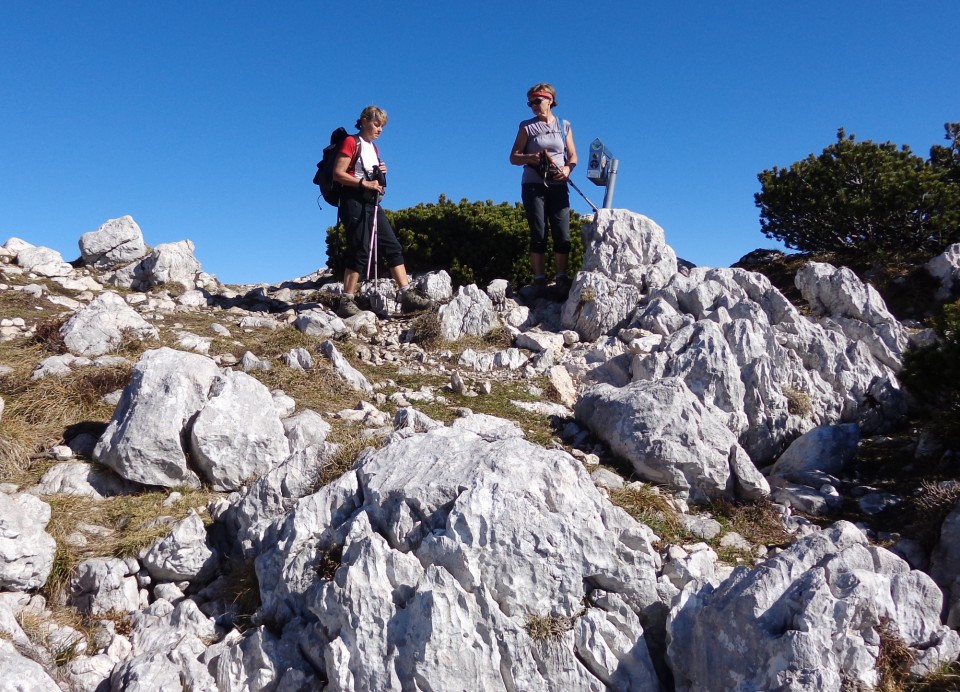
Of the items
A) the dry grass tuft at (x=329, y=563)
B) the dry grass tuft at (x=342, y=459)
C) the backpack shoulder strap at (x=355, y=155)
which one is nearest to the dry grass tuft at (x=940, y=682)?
the dry grass tuft at (x=329, y=563)

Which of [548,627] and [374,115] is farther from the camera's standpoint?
[374,115]

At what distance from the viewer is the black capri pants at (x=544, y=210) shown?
13336 mm

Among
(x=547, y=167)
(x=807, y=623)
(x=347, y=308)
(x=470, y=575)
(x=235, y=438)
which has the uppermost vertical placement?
(x=547, y=167)

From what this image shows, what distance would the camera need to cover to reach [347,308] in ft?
43.7

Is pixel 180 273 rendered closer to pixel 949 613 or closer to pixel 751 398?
pixel 751 398

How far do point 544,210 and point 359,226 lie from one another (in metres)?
3.47

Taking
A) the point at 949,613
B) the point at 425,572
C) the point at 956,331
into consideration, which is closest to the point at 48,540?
the point at 425,572

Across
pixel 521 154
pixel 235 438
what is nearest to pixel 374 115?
pixel 521 154

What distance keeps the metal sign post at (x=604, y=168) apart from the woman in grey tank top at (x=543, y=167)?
1.43 meters

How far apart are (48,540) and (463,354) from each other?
6.65 meters

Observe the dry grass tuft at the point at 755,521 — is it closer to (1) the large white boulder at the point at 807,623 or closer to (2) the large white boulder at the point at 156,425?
(1) the large white boulder at the point at 807,623

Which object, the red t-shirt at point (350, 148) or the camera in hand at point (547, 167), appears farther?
the camera in hand at point (547, 167)

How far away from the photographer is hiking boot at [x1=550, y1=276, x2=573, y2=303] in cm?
1412

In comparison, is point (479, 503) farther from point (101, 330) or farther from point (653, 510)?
point (101, 330)
